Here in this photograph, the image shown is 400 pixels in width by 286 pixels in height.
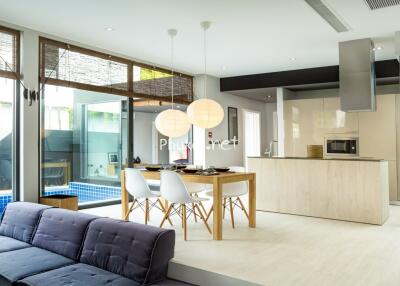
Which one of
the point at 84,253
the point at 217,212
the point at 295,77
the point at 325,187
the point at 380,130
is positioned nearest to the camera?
the point at 84,253

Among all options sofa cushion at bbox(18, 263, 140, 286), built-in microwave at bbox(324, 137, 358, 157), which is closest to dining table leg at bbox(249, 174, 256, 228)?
sofa cushion at bbox(18, 263, 140, 286)

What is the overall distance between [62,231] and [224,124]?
557cm

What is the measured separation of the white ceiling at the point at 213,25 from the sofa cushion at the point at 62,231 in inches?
90.4

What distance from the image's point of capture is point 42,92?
16.3 ft

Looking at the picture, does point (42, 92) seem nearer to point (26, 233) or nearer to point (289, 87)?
point (26, 233)

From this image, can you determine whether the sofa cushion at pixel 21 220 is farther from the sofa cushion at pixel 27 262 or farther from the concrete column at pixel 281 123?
the concrete column at pixel 281 123

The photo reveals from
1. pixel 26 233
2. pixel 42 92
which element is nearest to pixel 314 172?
pixel 26 233

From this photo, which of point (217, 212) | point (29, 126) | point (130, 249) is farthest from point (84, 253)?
point (29, 126)

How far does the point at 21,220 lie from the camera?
357 cm

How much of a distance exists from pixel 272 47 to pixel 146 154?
19.8 ft

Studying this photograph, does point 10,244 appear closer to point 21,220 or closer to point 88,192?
point 21,220

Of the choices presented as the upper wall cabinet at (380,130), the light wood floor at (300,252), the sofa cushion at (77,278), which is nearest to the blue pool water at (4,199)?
the light wood floor at (300,252)

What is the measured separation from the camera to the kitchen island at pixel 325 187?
15.1 feet

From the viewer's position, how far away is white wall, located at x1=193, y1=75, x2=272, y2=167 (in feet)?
25.7
